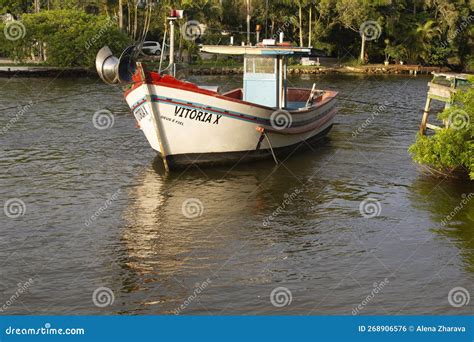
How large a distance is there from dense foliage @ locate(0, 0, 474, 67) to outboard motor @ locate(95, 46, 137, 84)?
49296 millimetres

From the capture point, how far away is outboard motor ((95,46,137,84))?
26047mm

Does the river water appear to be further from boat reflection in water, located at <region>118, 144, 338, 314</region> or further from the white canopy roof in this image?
the white canopy roof

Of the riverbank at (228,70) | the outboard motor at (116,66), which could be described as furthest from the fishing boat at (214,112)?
the riverbank at (228,70)

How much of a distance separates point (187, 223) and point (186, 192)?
3.72m

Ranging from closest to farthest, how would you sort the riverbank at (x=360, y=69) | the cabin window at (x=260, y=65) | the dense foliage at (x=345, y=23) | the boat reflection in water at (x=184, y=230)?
1. the boat reflection in water at (x=184, y=230)
2. the cabin window at (x=260, y=65)
3. the riverbank at (x=360, y=69)
4. the dense foliage at (x=345, y=23)

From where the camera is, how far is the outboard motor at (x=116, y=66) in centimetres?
2605

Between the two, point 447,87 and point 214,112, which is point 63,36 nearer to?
point 214,112

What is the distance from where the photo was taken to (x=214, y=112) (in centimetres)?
2650

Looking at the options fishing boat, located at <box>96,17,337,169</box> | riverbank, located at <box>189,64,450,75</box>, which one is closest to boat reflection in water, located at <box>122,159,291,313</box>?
fishing boat, located at <box>96,17,337,169</box>

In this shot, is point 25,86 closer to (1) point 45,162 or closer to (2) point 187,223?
(1) point 45,162

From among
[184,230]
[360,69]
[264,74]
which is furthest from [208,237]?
[360,69]

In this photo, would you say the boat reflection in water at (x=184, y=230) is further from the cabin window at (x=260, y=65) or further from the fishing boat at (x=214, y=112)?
the cabin window at (x=260, y=65)

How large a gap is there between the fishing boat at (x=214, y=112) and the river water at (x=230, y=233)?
0.82m

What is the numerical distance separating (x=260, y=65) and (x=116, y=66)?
691 cm
